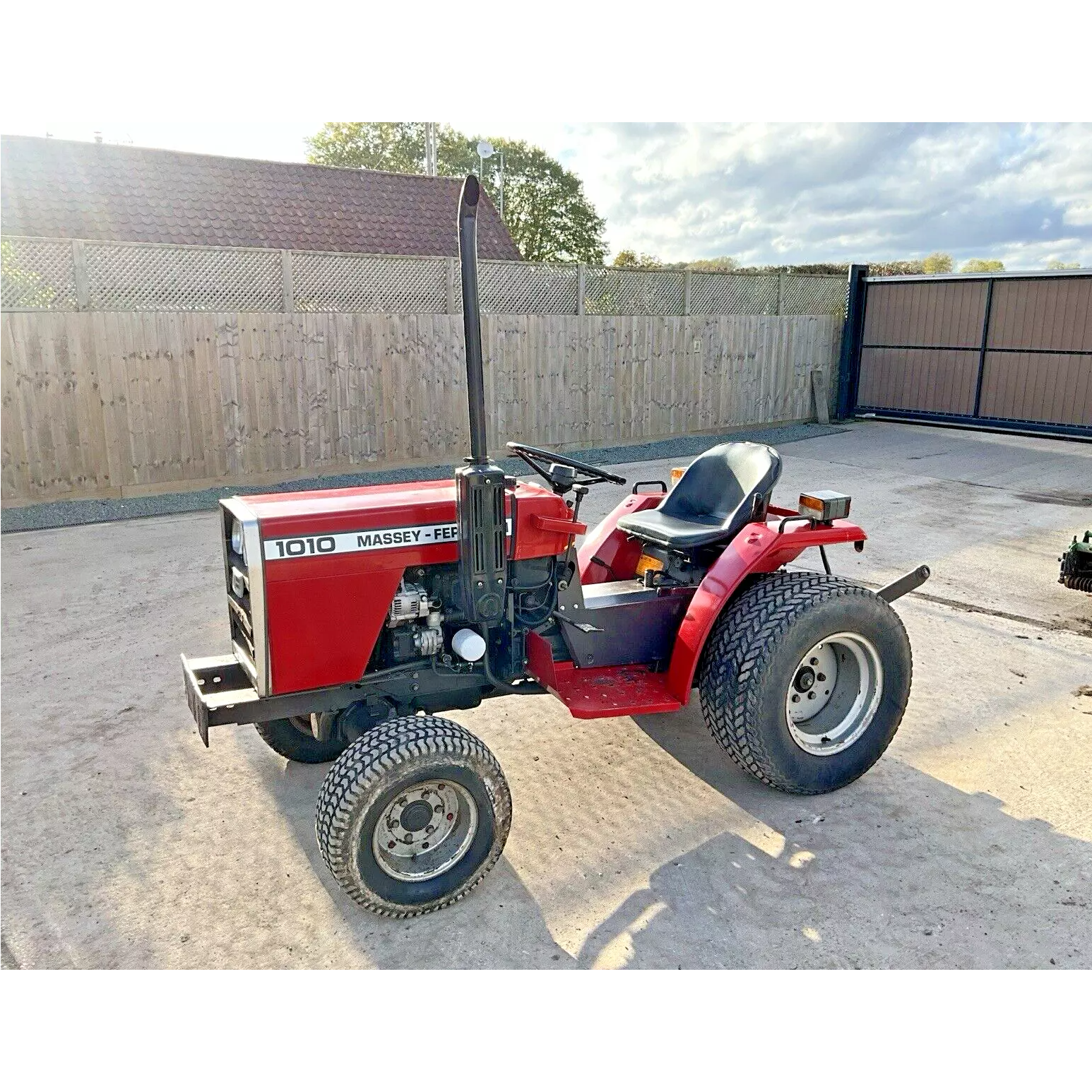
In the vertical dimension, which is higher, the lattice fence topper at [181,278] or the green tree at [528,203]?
the green tree at [528,203]

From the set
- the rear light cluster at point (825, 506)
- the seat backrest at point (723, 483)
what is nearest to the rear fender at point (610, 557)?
the seat backrest at point (723, 483)

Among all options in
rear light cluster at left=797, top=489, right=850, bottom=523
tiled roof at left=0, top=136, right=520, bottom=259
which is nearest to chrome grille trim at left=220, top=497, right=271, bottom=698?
rear light cluster at left=797, top=489, right=850, bottom=523

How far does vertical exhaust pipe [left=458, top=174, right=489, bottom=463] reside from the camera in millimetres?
2451

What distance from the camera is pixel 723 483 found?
146 inches

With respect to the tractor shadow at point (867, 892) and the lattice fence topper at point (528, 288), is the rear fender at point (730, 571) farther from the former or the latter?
the lattice fence topper at point (528, 288)

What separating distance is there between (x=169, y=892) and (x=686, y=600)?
6.60ft

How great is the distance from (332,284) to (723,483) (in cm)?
A: 669

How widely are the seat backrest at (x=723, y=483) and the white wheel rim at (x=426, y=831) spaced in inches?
61.0

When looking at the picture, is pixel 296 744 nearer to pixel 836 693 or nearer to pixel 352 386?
pixel 836 693

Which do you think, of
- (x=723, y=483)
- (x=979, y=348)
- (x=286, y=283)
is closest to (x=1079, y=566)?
(x=723, y=483)

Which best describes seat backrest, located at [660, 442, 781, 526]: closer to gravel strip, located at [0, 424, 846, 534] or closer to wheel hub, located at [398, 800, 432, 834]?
wheel hub, located at [398, 800, 432, 834]

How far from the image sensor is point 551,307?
10.8 metres

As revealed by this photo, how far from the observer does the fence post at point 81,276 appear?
7.54 meters

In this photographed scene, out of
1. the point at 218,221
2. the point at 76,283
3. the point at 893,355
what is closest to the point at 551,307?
the point at 218,221
